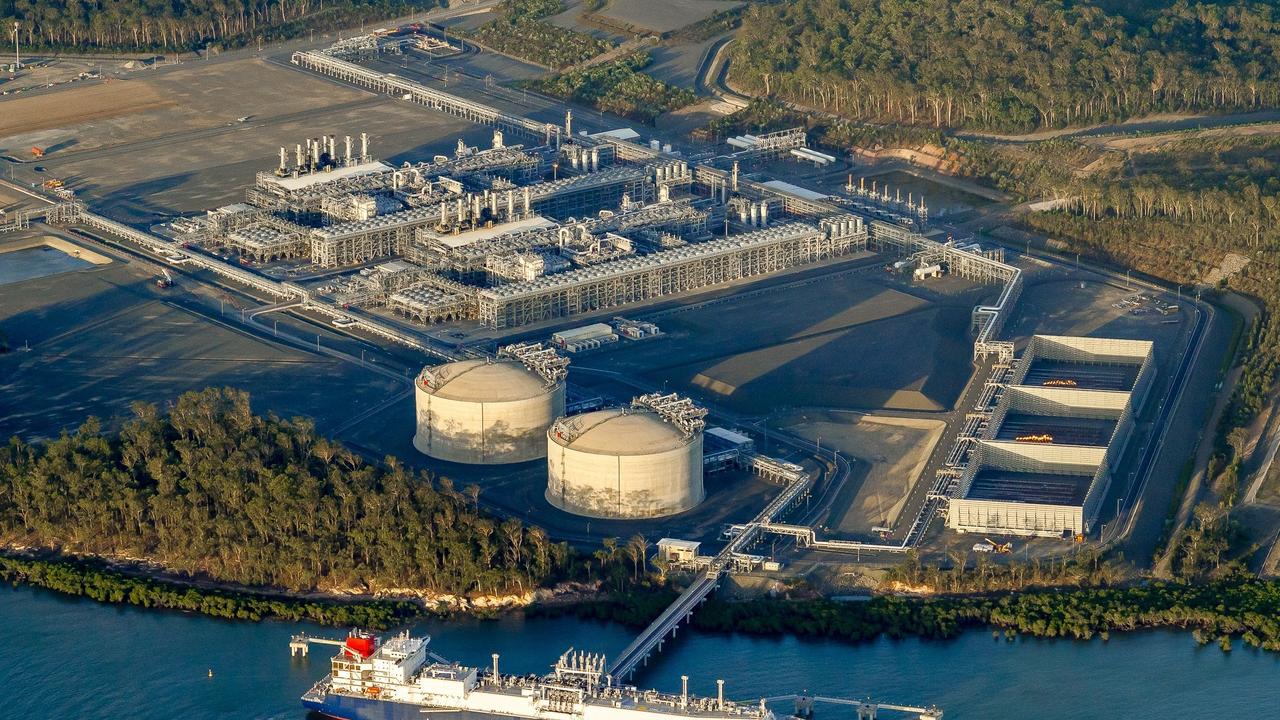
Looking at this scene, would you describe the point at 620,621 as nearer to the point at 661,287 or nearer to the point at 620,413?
the point at 620,413

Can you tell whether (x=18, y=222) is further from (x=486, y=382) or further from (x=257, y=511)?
(x=257, y=511)

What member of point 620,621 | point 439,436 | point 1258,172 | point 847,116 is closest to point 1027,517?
point 620,621

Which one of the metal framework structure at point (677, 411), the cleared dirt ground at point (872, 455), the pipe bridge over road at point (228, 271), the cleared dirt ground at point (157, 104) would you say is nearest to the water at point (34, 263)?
the pipe bridge over road at point (228, 271)

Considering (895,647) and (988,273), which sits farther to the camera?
(988,273)

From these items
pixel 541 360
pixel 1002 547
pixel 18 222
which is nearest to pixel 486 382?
pixel 541 360

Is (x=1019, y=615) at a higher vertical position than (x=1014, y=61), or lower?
lower

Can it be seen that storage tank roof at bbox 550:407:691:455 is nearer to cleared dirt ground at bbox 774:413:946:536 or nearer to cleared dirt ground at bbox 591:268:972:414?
cleared dirt ground at bbox 774:413:946:536
